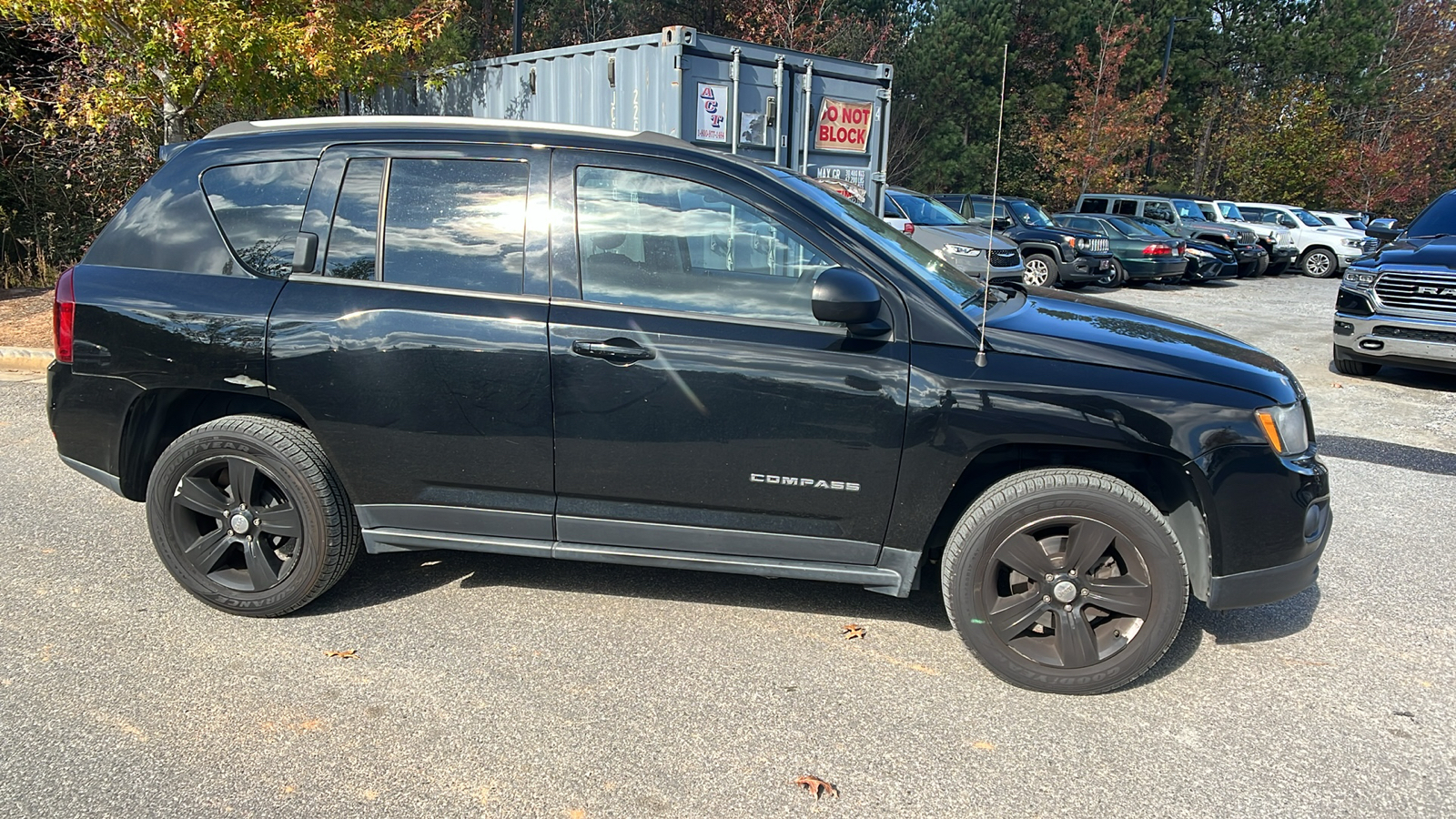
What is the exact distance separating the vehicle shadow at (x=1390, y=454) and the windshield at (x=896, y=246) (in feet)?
13.6

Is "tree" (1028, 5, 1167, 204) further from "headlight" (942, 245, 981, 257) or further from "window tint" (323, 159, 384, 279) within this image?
"window tint" (323, 159, 384, 279)

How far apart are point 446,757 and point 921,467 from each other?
178cm

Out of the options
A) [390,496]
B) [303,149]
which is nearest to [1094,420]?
[390,496]

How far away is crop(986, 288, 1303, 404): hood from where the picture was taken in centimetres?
338

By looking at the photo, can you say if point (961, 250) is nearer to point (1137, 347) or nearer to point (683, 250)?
point (1137, 347)

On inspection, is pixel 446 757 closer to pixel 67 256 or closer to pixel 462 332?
pixel 462 332

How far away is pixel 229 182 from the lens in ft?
12.5

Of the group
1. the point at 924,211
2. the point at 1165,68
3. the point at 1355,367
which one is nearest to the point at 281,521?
the point at 1355,367

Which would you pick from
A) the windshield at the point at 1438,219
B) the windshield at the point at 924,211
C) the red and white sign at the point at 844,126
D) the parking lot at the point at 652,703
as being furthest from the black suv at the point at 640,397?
the windshield at the point at 924,211

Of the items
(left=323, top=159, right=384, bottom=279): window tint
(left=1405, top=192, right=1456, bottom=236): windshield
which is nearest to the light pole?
(left=1405, top=192, right=1456, bottom=236): windshield

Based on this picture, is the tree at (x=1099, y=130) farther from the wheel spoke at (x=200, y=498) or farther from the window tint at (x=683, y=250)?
the wheel spoke at (x=200, y=498)

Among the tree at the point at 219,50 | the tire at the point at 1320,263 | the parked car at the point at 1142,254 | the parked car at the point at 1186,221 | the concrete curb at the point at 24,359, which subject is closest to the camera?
the concrete curb at the point at 24,359

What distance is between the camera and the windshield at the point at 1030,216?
59.4 ft

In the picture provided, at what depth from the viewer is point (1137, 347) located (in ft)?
11.4
